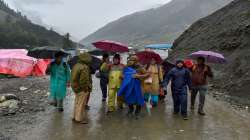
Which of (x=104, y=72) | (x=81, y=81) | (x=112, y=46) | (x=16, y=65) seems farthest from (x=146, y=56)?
(x=16, y=65)

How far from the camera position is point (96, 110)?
1079cm

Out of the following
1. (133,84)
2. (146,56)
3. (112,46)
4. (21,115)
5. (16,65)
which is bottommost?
(21,115)

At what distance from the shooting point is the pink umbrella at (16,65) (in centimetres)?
2719

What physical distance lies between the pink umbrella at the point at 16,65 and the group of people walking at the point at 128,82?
1745 centimetres

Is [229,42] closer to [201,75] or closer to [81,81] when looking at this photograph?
[201,75]

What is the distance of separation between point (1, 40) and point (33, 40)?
31.3ft

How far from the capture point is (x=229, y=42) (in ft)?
65.6

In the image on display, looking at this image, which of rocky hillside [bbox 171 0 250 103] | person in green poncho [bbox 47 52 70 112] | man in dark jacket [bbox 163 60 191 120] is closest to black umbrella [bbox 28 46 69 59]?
person in green poncho [bbox 47 52 70 112]

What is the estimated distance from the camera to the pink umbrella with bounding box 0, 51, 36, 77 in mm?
27188

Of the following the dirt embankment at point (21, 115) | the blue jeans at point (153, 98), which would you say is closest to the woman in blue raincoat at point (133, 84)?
the blue jeans at point (153, 98)

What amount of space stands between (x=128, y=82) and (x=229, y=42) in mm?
11934

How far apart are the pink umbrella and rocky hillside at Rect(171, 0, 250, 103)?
1058 centimetres

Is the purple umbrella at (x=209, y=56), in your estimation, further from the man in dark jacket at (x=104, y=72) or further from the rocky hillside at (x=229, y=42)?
the rocky hillside at (x=229, y=42)

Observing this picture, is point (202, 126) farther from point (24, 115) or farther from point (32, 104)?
point (32, 104)
